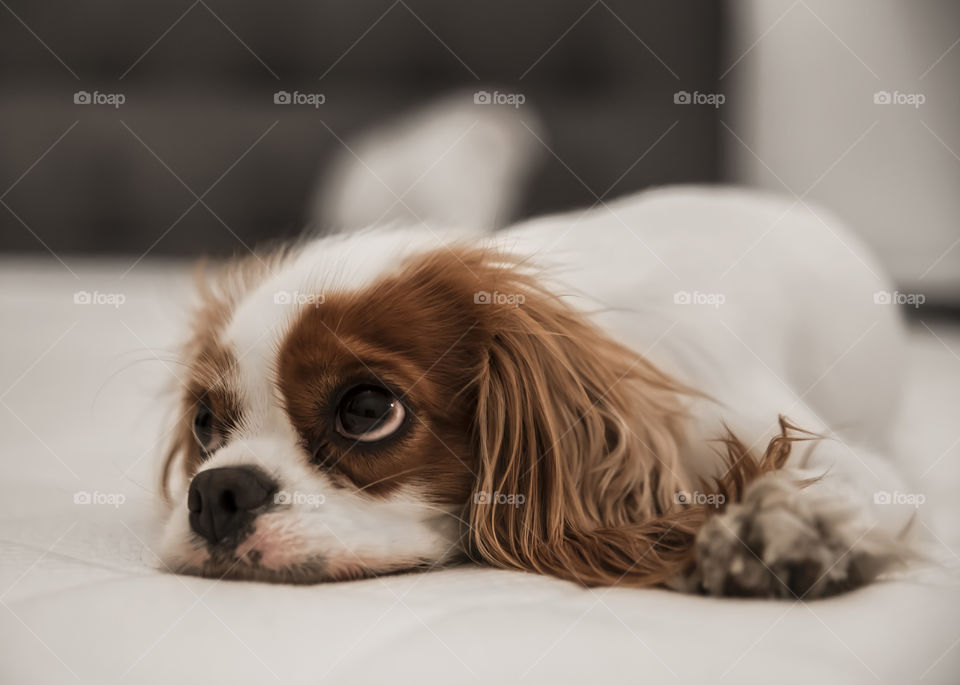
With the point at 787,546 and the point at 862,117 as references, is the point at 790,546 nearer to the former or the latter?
the point at 787,546

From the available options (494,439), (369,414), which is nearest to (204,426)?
(369,414)

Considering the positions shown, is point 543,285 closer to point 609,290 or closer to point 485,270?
point 485,270

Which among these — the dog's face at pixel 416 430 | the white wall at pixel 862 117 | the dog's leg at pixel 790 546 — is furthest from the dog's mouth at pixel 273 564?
the white wall at pixel 862 117

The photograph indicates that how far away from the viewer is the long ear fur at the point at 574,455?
1322 millimetres

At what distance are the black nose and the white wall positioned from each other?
220 cm

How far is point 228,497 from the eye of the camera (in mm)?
1271

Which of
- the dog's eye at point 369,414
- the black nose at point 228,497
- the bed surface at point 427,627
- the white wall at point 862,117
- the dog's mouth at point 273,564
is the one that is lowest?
the bed surface at point 427,627

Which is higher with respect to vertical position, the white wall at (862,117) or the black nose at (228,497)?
the white wall at (862,117)

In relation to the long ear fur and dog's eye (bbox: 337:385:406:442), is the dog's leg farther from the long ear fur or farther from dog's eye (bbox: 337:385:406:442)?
dog's eye (bbox: 337:385:406:442)

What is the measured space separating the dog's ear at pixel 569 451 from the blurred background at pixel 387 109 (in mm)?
1956

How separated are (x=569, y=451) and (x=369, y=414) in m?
0.35

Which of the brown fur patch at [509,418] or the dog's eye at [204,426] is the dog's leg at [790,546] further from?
the dog's eye at [204,426]

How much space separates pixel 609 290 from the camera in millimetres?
1783

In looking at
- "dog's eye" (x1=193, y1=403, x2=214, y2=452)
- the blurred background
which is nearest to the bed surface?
"dog's eye" (x1=193, y1=403, x2=214, y2=452)
